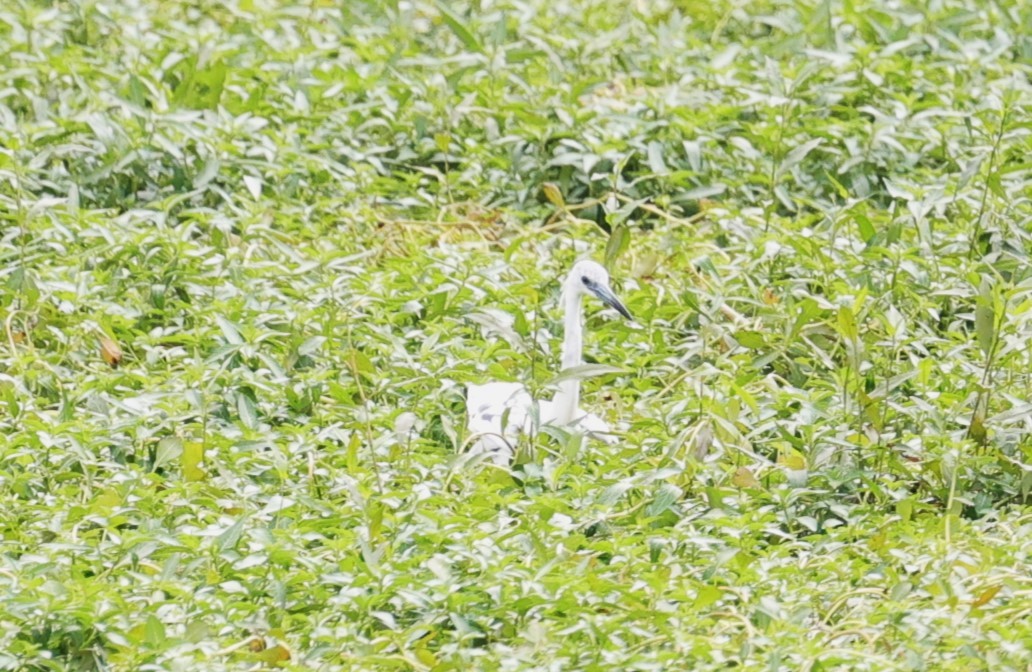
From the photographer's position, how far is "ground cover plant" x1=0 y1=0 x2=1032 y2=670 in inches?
173

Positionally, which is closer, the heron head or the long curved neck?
the long curved neck

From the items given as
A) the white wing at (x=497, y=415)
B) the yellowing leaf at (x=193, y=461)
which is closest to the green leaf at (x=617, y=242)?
the white wing at (x=497, y=415)

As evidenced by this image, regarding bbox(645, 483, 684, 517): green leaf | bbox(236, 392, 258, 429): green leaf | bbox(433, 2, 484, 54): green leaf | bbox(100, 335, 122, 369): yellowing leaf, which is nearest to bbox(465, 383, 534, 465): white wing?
bbox(645, 483, 684, 517): green leaf

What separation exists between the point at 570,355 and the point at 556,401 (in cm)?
20

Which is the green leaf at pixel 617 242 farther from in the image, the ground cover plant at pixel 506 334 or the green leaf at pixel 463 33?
the green leaf at pixel 463 33

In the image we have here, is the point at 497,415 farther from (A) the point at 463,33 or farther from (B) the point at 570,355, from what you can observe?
(A) the point at 463,33

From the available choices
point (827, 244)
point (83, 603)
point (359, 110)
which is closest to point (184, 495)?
point (83, 603)

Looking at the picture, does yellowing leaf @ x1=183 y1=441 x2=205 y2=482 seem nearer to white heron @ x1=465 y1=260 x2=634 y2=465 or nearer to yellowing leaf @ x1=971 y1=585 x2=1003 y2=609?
white heron @ x1=465 y1=260 x2=634 y2=465

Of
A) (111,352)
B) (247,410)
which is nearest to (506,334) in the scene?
(247,410)

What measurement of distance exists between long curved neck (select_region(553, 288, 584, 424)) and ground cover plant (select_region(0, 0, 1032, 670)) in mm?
112

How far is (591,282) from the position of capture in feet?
19.2

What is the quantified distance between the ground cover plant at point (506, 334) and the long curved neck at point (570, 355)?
0.11 meters

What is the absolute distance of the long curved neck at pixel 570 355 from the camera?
5.45 metres

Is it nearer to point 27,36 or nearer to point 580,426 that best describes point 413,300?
point 580,426
